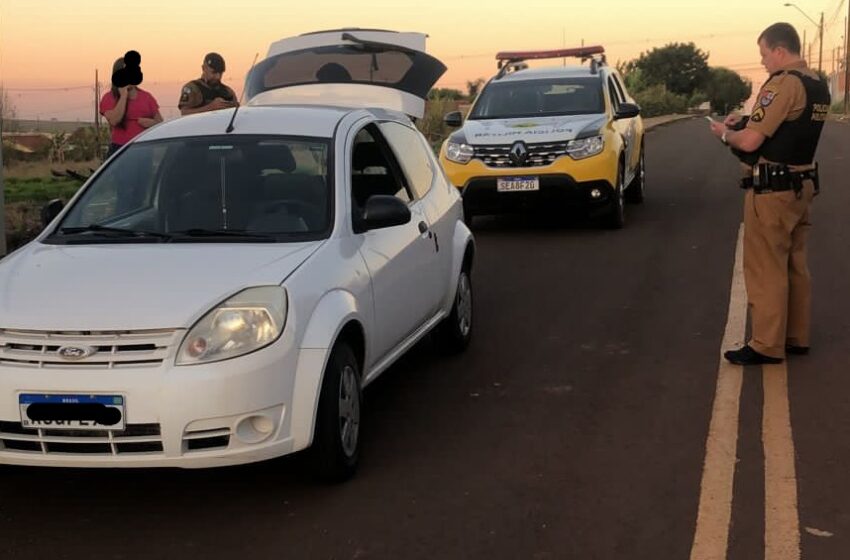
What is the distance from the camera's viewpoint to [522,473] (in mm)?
4617

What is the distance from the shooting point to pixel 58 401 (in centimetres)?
389

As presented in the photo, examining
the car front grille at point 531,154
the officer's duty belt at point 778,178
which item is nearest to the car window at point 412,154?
the officer's duty belt at point 778,178

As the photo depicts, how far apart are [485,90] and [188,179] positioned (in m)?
7.93

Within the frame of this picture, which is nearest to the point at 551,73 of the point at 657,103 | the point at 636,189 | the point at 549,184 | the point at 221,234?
the point at 636,189

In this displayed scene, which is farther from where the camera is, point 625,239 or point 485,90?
point 485,90

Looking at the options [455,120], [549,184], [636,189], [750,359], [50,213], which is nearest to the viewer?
[50,213]

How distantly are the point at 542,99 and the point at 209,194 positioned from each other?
7.73 m

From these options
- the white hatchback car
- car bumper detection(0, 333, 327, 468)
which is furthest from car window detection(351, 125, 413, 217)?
car bumper detection(0, 333, 327, 468)

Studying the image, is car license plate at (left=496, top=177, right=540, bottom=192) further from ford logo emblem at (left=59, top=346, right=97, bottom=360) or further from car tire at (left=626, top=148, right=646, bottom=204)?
ford logo emblem at (left=59, top=346, right=97, bottom=360)

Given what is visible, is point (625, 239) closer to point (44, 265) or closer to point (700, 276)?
point (700, 276)

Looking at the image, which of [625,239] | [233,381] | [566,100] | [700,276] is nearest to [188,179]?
[233,381]

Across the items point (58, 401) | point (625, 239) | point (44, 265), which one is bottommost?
point (625, 239)

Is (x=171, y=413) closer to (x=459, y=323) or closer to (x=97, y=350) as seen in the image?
(x=97, y=350)

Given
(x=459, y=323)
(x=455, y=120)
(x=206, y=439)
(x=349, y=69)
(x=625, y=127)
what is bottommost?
(x=459, y=323)
